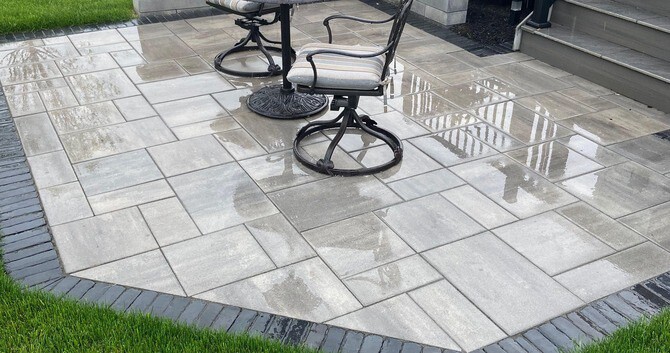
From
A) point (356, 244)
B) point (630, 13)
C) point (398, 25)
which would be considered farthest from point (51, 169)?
point (630, 13)

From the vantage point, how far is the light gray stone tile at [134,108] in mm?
4695

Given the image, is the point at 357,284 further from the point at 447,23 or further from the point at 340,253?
the point at 447,23

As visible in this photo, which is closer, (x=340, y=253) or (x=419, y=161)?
(x=340, y=253)

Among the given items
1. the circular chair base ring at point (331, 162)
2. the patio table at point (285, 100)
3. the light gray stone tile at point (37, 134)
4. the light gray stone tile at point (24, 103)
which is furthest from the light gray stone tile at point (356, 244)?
the light gray stone tile at point (24, 103)

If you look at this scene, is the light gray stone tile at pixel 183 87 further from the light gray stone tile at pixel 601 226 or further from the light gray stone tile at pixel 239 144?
the light gray stone tile at pixel 601 226

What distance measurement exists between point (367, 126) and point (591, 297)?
6.28 ft

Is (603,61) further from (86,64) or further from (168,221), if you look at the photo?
(86,64)

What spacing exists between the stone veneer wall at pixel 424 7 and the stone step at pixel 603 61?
902 millimetres

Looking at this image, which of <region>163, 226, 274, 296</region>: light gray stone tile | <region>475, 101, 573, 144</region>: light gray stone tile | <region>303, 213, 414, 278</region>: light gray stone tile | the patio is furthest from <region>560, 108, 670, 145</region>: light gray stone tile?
<region>163, 226, 274, 296</region>: light gray stone tile

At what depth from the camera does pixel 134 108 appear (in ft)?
15.8

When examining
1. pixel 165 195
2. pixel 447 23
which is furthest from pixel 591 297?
pixel 447 23

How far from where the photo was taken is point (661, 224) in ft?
11.7

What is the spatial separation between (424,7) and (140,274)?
482cm

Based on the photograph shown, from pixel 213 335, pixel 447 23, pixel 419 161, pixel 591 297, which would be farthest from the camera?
pixel 447 23
